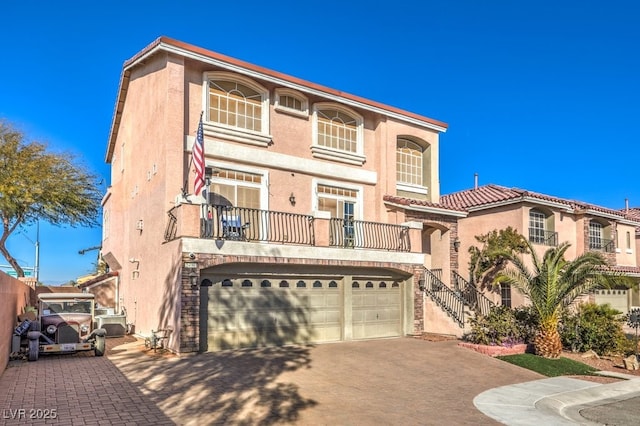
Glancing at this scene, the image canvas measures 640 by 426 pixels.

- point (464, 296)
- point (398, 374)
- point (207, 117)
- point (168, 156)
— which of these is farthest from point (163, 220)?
point (464, 296)

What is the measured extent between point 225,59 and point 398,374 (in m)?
10.9

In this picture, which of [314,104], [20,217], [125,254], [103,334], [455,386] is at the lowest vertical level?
[455,386]

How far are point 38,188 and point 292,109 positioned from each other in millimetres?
15116

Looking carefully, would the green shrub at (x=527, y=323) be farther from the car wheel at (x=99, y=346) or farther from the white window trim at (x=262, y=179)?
the car wheel at (x=99, y=346)

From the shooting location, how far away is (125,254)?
2155 cm

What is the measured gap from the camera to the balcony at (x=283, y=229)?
14.5 metres

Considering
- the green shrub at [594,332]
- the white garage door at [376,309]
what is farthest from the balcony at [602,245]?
the white garage door at [376,309]

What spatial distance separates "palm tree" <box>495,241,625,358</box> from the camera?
52.4 feet

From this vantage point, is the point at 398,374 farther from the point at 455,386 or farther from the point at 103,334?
the point at 103,334

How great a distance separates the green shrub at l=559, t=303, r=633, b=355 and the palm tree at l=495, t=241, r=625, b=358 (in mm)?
1179

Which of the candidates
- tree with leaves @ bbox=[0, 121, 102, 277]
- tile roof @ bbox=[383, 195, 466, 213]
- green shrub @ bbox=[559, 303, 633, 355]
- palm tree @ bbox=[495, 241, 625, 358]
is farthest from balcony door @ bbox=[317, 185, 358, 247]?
tree with leaves @ bbox=[0, 121, 102, 277]

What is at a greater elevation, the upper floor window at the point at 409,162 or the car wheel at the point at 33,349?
the upper floor window at the point at 409,162

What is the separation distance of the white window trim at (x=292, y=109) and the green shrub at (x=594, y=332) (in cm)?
1179

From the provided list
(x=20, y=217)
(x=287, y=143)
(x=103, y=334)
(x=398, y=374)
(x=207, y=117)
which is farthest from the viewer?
(x=20, y=217)
